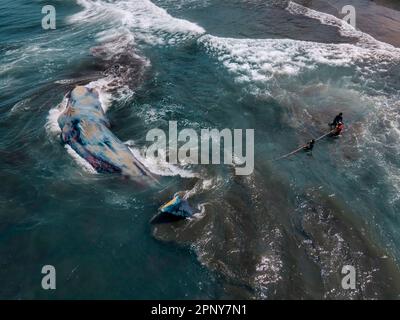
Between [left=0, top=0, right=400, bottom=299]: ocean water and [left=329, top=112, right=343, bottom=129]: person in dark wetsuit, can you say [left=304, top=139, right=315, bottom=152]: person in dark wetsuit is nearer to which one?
[left=0, top=0, right=400, bottom=299]: ocean water

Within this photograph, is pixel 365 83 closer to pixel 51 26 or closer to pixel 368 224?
pixel 368 224

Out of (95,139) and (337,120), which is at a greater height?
(337,120)

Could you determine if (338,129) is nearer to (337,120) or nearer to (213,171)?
(337,120)

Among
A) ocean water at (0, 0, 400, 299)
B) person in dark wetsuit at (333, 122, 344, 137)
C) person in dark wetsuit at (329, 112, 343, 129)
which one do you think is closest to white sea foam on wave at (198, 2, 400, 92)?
ocean water at (0, 0, 400, 299)

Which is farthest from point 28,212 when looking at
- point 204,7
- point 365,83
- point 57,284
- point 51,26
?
point 204,7

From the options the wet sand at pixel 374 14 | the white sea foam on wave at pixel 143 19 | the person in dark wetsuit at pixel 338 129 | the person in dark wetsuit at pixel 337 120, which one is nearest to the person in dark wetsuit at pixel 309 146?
the person in dark wetsuit at pixel 338 129

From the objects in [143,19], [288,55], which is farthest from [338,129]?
[143,19]
